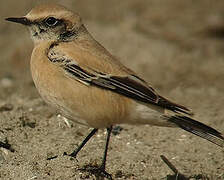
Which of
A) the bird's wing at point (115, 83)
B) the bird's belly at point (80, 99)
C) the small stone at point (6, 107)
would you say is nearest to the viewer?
the bird's belly at point (80, 99)

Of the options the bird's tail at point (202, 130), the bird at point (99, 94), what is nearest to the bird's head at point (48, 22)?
the bird at point (99, 94)

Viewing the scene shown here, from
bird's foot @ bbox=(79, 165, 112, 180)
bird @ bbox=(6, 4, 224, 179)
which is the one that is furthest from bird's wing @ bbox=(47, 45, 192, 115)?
bird's foot @ bbox=(79, 165, 112, 180)

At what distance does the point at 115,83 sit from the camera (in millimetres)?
6543

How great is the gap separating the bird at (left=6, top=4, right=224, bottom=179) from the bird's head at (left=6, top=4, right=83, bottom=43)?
0.73ft

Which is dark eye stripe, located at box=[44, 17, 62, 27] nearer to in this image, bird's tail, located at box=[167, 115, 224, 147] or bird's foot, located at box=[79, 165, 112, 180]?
bird's foot, located at box=[79, 165, 112, 180]

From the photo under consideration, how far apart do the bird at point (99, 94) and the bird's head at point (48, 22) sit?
22 cm

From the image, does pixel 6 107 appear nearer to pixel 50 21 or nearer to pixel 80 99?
pixel 50 21

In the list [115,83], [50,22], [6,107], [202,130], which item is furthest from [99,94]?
[6,107]

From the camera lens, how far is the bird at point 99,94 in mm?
6445

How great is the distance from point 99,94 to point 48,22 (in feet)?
3.88

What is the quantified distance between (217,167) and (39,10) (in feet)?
10.1

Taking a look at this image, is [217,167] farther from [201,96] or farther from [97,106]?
[201,96]

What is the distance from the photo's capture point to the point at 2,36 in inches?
539

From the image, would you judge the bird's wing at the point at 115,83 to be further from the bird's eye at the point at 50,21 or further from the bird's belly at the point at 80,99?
the bird's eye at the point at 50,21
